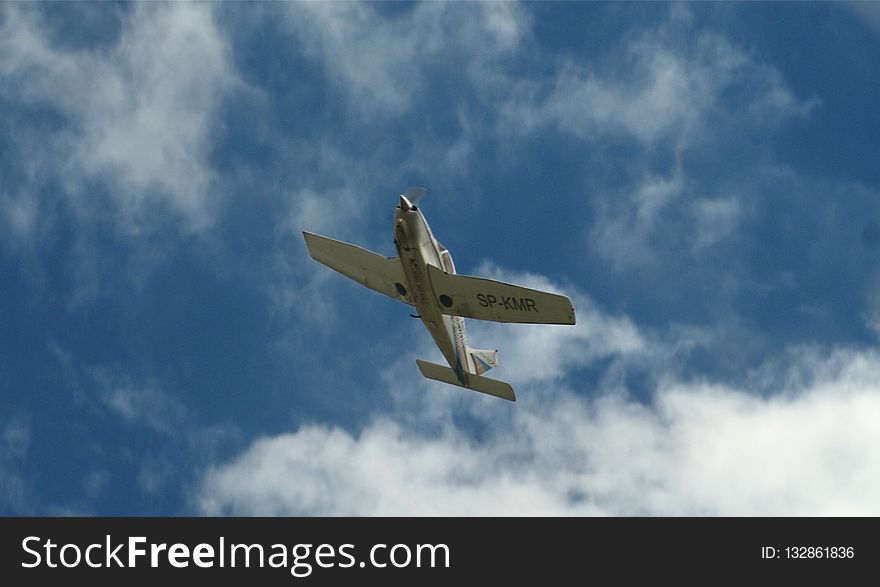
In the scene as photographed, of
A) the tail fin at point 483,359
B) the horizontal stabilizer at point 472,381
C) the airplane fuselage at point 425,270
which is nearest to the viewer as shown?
the airplane fuselage at point 425,270

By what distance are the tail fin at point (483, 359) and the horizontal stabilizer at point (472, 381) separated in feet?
4.27

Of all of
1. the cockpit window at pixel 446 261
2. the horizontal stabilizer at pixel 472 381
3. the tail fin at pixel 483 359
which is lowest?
the horizontal stabilizer at pixel 472 381

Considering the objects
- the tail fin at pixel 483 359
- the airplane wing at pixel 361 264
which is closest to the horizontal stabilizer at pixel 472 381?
the tail fin at pixel 483 359

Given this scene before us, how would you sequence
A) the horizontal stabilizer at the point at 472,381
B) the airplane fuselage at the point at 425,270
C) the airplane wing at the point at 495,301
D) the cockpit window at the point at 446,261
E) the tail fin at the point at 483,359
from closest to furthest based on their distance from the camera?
the airplane fuselage at the point at 425,270
the airplane wing at the point at 495,301
the cockpit window at the point at 446,261
the horizontal stabilizer at the point at 472,381
the tail fin at the point at 483,359


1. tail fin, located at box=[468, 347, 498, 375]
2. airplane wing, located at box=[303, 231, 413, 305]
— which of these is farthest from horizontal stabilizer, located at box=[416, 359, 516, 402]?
airplane wing, located at box=[303, 231, 413, 305]

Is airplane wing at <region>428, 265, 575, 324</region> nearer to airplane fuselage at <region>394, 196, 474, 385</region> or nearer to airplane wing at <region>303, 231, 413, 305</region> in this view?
airplane fuselage at <region>394, 196, 474, 385</region>

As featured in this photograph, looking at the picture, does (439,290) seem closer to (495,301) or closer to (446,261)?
(446,261)

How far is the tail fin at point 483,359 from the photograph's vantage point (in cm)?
6550

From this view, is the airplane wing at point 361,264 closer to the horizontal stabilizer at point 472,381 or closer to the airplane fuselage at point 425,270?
the airplane fuselage at point 425,270

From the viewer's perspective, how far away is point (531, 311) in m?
56.4
